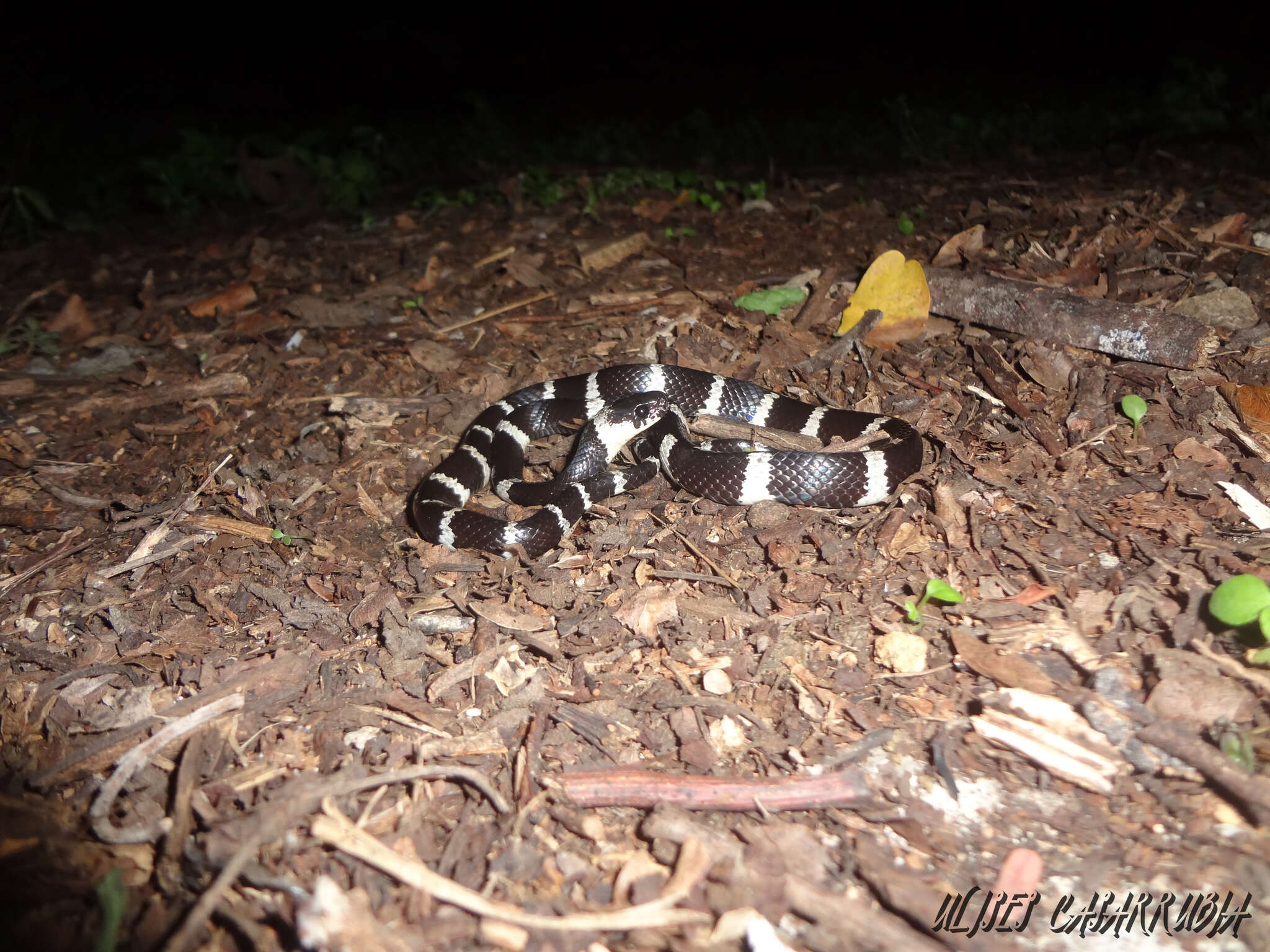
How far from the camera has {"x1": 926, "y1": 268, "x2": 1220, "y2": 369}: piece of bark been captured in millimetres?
4852

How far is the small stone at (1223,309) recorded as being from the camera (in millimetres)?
5109

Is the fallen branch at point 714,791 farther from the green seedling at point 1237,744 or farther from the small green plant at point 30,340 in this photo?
the small green plant at point 30,340

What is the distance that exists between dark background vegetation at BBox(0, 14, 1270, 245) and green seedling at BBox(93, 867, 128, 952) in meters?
7.69

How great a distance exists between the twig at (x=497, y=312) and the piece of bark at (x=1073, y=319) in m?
3.11

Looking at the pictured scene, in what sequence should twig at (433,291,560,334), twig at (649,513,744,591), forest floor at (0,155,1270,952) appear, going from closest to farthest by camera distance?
forest floor at (0,155,1270,952) → twig at (649,513,744,591) → twig at (433,291,560,334)

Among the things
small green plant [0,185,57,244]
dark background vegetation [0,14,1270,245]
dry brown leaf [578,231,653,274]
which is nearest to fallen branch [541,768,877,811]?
dry brown leaf [578,231,653,274]

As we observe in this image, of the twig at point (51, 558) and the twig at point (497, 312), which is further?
the twig at point (497, 312)

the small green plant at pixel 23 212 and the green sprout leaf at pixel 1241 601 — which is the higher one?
the green sprout leaf at pixel 1241 601

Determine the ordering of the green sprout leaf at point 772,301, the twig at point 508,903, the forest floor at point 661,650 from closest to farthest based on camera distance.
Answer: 1. the twig at point 508,903
2. the forest floor at point 661,650
3. the green sprout leaf at point 772,301

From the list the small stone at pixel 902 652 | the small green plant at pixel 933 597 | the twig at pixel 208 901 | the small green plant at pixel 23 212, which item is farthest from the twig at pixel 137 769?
the small green plant at pixel 23 212

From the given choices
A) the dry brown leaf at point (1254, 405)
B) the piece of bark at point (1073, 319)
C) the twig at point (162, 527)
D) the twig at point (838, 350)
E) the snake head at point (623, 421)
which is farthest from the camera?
the twig at point (838, 350)

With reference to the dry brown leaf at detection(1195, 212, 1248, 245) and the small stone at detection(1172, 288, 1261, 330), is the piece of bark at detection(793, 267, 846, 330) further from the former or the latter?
the dry brown leaf at detection(1195, 212, 1248, 245)

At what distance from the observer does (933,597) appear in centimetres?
377

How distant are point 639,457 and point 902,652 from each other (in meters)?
2.53
